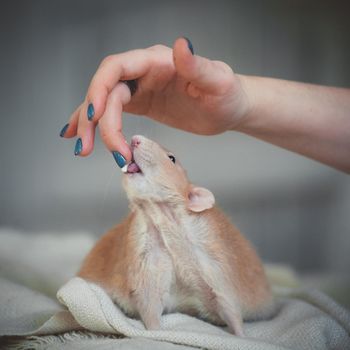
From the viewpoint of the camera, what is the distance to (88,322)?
976 mm

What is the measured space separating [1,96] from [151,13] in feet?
0.89

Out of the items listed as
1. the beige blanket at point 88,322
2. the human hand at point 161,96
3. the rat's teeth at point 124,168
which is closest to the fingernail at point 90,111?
the human hand at point 161,96

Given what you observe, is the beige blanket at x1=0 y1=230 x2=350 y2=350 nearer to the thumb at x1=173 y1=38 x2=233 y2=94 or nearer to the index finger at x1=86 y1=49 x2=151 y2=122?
the index finger at x1=86 y1=49 x2=151 y2=122

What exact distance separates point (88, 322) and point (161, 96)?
418mm

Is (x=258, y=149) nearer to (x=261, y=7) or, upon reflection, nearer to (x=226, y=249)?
(x=226, y=249)

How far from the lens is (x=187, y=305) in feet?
3.67

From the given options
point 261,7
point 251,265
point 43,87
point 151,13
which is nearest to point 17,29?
point 43,87

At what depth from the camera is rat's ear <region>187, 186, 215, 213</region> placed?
109cm

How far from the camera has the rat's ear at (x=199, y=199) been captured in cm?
109

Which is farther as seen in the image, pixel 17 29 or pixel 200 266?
pixel 200 266

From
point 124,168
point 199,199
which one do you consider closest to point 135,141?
point 124,168

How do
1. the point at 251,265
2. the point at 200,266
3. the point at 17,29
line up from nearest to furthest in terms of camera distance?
the point at 17,29 → the point at 200,266 → the point at 251,265

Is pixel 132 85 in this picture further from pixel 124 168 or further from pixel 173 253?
Result: pixel 173 253

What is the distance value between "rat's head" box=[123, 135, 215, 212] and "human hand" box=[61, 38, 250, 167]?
0.07 m
